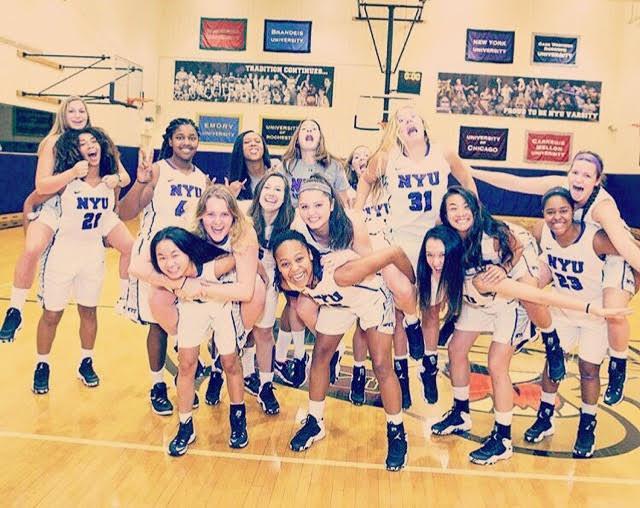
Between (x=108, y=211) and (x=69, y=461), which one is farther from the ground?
(x=108, y=211)

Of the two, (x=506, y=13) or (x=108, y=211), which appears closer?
(x=108, y=211)

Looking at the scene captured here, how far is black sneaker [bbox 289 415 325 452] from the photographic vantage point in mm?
3693

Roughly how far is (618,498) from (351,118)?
Result: 1441 cm

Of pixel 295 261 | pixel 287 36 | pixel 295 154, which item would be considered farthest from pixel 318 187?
pixel 287 36

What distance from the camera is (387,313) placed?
3609mm

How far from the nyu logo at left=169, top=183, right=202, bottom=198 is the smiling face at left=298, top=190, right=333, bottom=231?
106 cm

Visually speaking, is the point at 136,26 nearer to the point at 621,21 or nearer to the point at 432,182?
the point at 621,21

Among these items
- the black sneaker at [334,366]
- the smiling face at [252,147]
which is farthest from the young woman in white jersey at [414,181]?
the smiling face at [252,147]

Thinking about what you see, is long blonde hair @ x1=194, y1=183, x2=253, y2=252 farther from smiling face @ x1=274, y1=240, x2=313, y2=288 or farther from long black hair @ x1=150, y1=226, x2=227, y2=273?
smiling face @ x1=274, y1=240, x2=313, y2=288

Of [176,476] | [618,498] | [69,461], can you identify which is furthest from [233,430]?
[618,498]

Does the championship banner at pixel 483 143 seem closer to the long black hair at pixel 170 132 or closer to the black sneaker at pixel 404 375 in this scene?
the black sneaker at pixel 404 375

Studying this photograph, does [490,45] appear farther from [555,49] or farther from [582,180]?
[582,180]

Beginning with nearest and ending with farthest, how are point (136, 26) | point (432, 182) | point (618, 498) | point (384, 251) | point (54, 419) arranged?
point (618, 498), point (384, 251), point (54, 419), point (432, 182), point (136, 26)

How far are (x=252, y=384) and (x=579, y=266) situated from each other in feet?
7.37
